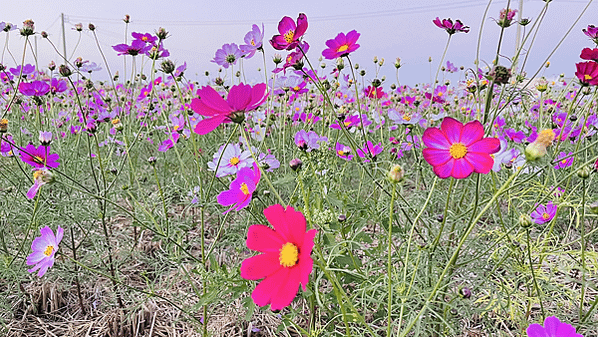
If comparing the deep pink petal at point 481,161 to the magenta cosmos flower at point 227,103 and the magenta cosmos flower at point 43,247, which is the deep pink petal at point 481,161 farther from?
the magenta cosmos flower at point 43,247

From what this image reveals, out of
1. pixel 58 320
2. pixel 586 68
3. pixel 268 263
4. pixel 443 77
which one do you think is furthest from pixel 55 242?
pixel 443 77

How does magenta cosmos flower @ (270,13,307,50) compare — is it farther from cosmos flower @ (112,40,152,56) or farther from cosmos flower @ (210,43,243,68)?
cosmos flower @ (112,40,152,56)

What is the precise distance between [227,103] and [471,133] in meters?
0.34

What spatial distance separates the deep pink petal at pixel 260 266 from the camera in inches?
21.2

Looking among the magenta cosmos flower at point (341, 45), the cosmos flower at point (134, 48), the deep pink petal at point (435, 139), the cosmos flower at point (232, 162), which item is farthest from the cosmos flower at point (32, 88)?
the deep pink petal at point (435, 139)

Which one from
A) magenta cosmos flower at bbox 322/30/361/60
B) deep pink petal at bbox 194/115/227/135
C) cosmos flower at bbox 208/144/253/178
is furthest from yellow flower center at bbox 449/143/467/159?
cosmos flower at bbox 208/144/253/178

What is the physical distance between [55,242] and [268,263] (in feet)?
2.18

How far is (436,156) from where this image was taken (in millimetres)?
563

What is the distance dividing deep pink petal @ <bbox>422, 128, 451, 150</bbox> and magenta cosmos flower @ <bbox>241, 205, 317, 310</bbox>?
22 centimetres

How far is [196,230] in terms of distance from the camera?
5.55 ft

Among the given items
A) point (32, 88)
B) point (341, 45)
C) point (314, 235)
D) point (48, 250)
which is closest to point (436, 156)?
point (314, 235)

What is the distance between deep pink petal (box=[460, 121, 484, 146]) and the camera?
0.55 m

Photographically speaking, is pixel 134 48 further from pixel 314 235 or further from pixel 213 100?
pixel 314 235

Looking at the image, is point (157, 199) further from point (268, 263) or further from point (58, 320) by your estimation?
point (268, 263)
